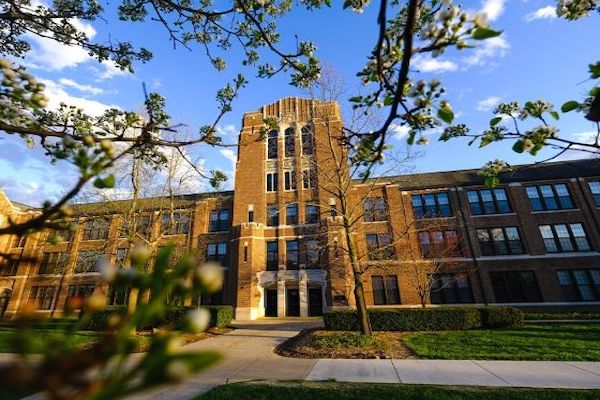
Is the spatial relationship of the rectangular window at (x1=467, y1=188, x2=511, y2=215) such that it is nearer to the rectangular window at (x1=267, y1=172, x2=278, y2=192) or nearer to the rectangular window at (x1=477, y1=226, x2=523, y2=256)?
the rectangular window at (x1=477, y1=226, x2=523, y2=256)

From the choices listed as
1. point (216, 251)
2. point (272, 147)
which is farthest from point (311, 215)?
point (216, 251)

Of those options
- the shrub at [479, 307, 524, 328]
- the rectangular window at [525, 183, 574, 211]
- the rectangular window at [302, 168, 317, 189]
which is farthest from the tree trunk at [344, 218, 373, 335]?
the rectangular window at [525, 183, 574, 211]

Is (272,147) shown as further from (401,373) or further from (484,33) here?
(484,33)

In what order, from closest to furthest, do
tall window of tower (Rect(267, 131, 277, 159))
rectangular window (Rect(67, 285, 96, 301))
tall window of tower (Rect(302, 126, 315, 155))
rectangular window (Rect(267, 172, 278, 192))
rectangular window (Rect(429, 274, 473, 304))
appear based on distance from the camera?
rectangular window (Rect(429, 274, 473, 304))
tall window of tower (Rect(302, 126, 315, 155))
rectangular window (Rect(267, 172, 278, 192))
rectangular window (Rect(67, 285, 96, 301))
tall window of tower (Rect(267, 131, 277, 159))

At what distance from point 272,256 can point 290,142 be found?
11299 millimetres

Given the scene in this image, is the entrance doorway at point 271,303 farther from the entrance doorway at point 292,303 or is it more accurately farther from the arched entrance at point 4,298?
the arched entrance at point 4,298

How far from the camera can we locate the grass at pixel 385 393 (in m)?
5.84

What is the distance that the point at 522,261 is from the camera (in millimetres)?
24656

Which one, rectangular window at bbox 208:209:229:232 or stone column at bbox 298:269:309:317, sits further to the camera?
rectangular window at bbox 208:209:229:232

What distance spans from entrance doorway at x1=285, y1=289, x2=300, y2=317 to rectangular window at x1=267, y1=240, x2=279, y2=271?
245 centimetres

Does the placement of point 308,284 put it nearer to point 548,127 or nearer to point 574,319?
point 574,319

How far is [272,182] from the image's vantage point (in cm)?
3120

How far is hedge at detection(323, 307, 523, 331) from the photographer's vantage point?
15.5 meters

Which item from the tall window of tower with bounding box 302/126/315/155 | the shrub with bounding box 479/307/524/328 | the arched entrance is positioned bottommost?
the shrub with bounding box 479/307/524/328
